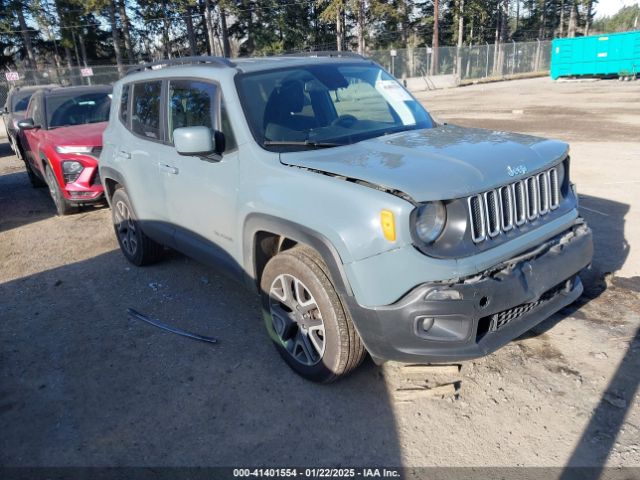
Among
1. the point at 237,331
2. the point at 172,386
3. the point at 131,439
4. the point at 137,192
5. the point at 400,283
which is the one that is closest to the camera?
the point at 400,283

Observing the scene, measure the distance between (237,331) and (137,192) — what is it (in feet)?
6.03

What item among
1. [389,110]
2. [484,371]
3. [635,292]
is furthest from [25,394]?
[635,292]

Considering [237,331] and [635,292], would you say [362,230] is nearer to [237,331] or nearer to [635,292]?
[237,331]

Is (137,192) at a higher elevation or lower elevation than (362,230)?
lower

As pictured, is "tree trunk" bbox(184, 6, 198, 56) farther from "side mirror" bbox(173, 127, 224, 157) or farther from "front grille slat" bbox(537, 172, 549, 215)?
"front grille slat" bbox(537, 172, 549, 215)

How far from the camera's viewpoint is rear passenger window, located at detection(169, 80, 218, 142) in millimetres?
3779

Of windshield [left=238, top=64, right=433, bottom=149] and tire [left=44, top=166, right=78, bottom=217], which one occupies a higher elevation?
windshield [left=238, top=64, right=433, bottom=149]

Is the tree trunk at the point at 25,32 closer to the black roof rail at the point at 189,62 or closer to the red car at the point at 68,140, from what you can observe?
the red car at the point at 68,140

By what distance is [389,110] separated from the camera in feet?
13.2

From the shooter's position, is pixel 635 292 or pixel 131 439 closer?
pixel 131 439

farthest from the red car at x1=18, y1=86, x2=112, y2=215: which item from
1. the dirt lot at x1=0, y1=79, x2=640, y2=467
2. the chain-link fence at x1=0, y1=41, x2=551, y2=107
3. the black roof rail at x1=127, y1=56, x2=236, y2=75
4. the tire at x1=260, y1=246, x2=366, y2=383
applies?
the chain-link fence at x1=0, y1=41, x2=551, y2=107

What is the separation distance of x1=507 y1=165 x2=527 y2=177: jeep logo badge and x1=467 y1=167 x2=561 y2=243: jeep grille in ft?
0.19

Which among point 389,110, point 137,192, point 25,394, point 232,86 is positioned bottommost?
point 25,394

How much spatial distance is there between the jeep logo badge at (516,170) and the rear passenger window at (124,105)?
12.2 feet
